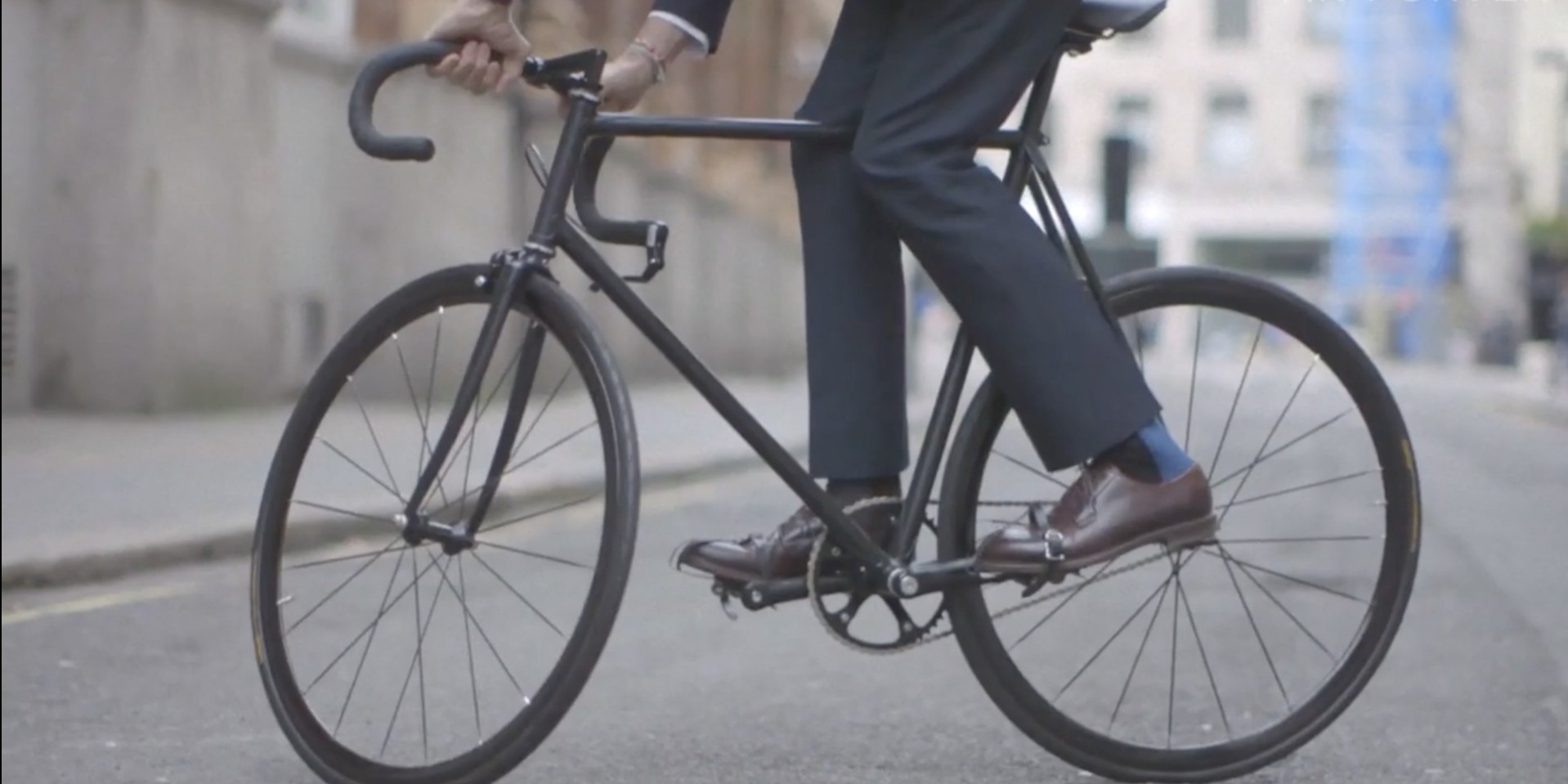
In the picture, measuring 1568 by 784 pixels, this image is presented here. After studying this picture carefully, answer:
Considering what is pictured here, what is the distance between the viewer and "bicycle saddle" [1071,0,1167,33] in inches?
130

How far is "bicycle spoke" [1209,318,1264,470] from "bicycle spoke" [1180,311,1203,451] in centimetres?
5

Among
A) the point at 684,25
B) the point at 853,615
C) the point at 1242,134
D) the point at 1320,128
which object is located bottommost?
the point at 853,615

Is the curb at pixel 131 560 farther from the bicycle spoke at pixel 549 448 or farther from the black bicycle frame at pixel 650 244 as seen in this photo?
the black bicycle frame at pixel 650 244

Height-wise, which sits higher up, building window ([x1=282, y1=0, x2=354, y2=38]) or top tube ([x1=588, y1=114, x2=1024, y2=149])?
building window ([x1=282, y1=0, x2=354, y2=38])

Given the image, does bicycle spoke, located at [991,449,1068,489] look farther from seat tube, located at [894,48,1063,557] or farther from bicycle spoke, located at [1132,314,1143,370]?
bicycle spoke, located at [1132,314,1143,370]

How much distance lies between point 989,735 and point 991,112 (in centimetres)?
122

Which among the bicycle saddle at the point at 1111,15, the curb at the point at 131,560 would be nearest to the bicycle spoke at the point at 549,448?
the bicycle saddle at the point at 1111,15

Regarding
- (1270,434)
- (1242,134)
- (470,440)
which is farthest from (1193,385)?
(1242,134)

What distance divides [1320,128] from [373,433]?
6148 centimetres

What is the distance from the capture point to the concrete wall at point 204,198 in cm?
1164

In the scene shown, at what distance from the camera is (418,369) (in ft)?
11.7

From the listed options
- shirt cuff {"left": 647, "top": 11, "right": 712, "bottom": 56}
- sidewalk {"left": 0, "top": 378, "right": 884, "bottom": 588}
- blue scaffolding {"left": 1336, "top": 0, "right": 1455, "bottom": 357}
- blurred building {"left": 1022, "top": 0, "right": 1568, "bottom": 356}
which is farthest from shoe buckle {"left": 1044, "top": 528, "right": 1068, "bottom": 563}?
blurred building {"left": 1022, "top": 0, "right": 1568, "bottom": 356}

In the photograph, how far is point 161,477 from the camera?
8.98m

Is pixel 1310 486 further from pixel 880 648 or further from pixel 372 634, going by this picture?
pixel 372 634
